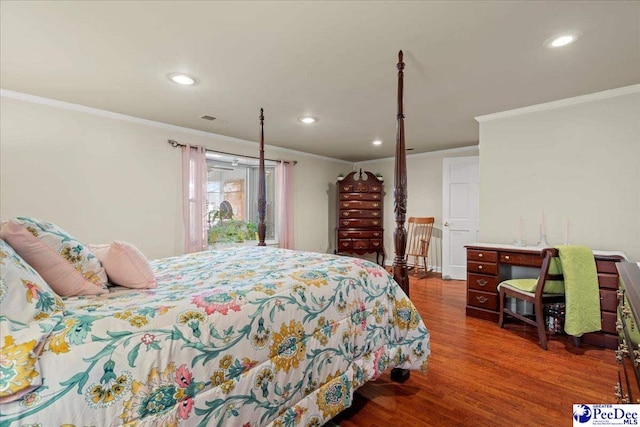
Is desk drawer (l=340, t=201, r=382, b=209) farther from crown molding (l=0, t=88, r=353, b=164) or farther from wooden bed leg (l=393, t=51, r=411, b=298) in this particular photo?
wooden bed leg (l=393, t=51, r=411, b=298)

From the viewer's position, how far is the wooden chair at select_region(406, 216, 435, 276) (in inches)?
217

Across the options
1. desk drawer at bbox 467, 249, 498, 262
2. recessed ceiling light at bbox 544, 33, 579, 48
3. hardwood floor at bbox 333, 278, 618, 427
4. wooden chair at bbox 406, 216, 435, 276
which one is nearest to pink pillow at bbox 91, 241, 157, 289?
hardwood floor at bbox 333, 278, 618, 427

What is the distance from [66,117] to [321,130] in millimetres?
2873

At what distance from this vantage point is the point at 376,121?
3.74 m

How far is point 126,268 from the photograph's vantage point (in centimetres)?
136

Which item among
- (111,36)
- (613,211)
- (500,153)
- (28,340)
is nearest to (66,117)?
(111,36)

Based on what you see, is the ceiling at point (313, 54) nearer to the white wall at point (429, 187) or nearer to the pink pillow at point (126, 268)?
the pink pillow at point (126, 268)

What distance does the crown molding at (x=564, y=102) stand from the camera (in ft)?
8.92

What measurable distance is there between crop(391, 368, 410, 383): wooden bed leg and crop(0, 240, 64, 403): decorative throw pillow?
190 cm

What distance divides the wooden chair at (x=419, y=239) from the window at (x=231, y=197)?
2689mm

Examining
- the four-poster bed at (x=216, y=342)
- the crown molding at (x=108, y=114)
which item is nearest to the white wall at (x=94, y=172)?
the crown molding at (x=108, y=114)

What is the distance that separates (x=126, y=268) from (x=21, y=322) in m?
0.52

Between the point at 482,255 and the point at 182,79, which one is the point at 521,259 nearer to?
the point at 482,255

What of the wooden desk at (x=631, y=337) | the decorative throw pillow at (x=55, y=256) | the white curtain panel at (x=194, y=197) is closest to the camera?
the wooden desk at (x=631, y=337)
